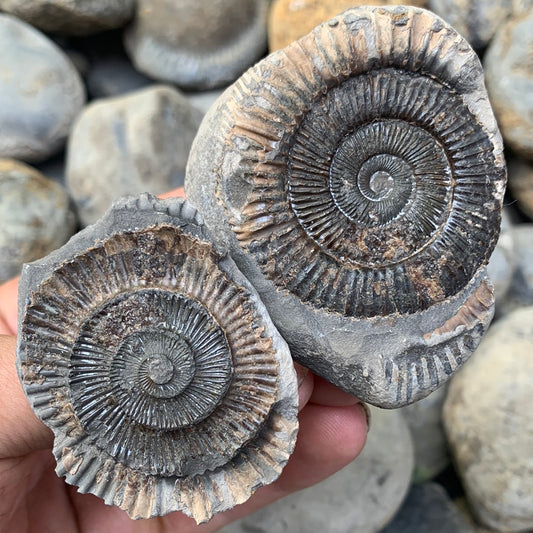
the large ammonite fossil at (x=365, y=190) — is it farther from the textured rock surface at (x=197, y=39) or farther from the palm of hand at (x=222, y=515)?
the textured rock surface at (x=197, y=39)

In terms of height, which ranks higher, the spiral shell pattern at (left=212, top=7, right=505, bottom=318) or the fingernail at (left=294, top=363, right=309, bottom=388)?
the spiral shell pattern at (left=212, top=7, right=505, bottom=318)

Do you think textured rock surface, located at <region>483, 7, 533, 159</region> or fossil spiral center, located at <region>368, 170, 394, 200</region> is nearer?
fossil spiral center, located at <region>368, 170, 394, 200</region>

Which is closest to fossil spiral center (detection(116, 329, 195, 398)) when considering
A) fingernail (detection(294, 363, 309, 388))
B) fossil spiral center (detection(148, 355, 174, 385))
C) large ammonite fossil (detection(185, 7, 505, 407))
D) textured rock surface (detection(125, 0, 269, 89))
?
fossil spiral center (detection(148, 355, 174, 385))

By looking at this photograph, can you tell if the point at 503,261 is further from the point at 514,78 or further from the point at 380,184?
the point at 380,184

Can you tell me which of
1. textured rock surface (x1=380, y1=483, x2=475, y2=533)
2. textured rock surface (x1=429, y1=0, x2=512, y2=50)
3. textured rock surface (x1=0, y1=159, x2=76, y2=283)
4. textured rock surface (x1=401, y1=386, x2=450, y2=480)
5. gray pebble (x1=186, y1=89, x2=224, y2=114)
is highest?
textured rock surface (x1=429, y1=0, x2=512, y2=50)

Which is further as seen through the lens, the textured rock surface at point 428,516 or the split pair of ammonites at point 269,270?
the textured rock surface at point 428,516

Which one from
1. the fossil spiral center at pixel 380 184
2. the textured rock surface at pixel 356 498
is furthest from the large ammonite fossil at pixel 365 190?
the textured rock surface at pixel 356 498

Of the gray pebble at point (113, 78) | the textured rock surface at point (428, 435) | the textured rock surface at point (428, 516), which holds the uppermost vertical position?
the gray pebble at point (113, 78)

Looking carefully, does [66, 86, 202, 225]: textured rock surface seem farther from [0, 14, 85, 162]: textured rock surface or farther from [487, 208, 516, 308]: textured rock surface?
[487, 208, 516, 308]: textured rock surface
